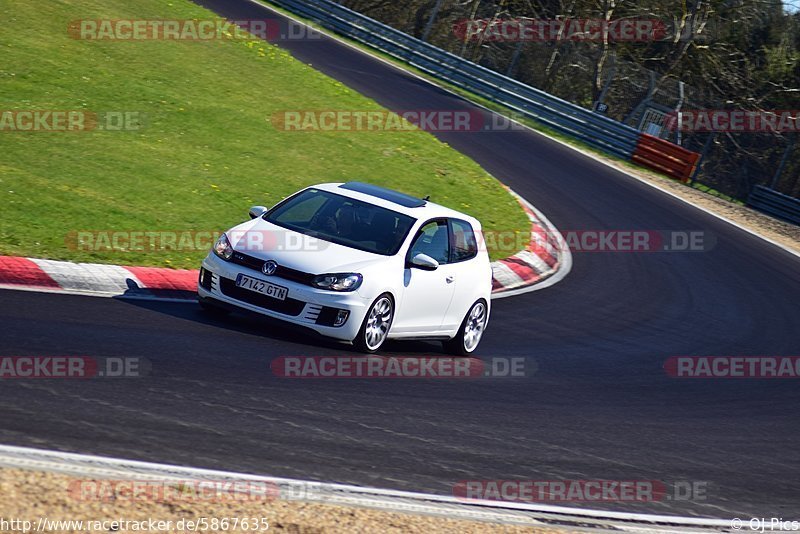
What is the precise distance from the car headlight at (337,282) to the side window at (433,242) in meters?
1.03

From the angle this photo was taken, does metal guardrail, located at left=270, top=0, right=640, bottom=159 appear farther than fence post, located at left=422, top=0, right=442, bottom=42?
No

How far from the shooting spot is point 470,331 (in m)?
12.1

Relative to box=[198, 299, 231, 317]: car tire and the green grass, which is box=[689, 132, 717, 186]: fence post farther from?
box=[198, 299, 231, 317]: car tire

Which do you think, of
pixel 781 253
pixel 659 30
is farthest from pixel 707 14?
pixel 781 253

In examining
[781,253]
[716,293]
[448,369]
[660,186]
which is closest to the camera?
[448,369]

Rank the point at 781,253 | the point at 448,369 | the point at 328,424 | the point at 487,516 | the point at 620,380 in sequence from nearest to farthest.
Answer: the point at 487,516 → the point at 328,424 → the point at 448,369 → the point at 620,380 → the point at 781,253

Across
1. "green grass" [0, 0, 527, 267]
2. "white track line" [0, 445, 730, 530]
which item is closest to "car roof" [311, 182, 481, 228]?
"green grass" [0, 0, 527, 267]

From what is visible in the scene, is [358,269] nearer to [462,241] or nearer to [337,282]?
[337,282]

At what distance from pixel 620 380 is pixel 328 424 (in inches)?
199

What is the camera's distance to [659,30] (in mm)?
40469

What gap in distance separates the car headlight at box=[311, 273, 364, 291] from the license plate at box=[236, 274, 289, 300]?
0.31m

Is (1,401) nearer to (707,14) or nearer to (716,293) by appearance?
(716,293)

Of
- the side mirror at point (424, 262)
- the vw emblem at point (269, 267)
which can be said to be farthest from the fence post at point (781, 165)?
the vw emblem at point (269, 267)

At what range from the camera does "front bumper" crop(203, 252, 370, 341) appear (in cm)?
1003
